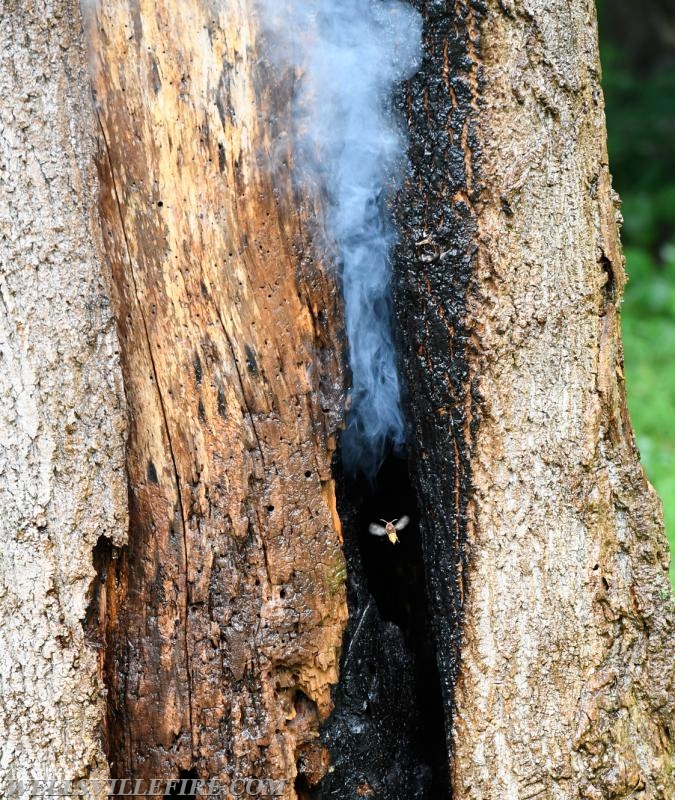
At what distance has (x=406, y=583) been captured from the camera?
229 centimetres

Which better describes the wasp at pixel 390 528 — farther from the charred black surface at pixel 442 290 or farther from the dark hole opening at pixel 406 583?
the charred black surface at pixel 442 290

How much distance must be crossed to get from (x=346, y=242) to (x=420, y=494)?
0.59 m

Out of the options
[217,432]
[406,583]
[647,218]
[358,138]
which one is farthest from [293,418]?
[647,218]

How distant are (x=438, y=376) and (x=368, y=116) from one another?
60 cm

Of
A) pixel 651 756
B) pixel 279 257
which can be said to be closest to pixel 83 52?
pixel 279 257

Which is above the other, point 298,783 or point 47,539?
point 47,539

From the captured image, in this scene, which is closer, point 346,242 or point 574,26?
point 574,26

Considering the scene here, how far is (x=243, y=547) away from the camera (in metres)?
2.09

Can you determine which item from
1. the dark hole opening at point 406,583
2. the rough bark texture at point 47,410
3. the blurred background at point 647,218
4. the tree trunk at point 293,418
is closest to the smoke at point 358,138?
the tree trunk at point 293,418

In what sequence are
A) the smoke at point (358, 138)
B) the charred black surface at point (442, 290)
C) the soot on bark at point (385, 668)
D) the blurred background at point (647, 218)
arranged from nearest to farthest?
the charred black surface at point (442, 290) < the smoke at point (358, 138) < the soot on bark at point (385, 668) < the blurred background at point (647, 218)

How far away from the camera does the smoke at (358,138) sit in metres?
1.98

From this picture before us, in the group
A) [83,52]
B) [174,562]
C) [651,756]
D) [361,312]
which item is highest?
[83,52]

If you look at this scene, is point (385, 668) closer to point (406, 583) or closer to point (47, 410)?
point (406, 583)

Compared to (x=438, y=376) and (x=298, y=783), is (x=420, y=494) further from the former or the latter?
(x=298, y=783)
